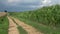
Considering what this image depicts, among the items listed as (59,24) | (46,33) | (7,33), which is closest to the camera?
(46,33)

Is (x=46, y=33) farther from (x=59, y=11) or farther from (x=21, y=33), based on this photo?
(x=59, y=11)

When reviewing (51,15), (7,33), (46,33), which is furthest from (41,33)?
(51,15)

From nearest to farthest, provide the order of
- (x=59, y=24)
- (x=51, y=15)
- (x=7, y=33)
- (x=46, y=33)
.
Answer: (x=46, y=33) < (x=7, y=33) < (x=59, y=24) < (x=51, y=15)

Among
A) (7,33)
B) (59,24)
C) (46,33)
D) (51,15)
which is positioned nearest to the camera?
(46,33)

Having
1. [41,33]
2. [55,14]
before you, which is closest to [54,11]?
[55,14]

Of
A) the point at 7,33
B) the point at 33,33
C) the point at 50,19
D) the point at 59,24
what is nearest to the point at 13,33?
the point at 7,33

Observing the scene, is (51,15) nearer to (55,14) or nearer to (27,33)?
(55,14)

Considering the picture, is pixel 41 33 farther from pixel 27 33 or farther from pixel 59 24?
pixel 59 24

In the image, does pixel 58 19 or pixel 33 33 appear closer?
pixel 33 33

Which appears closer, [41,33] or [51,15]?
[41,33]
